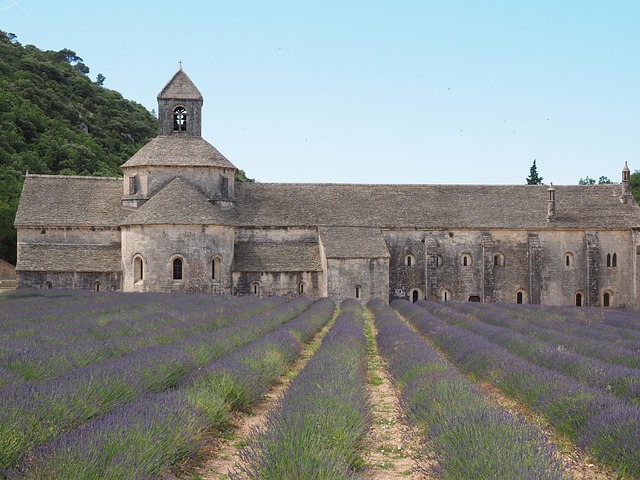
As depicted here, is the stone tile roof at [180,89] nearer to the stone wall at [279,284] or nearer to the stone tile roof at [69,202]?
the stone tile roof at [69,202]

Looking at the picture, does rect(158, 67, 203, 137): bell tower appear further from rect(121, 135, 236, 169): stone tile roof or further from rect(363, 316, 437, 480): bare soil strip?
rect(363, 316, 437, 480): bare soil strip

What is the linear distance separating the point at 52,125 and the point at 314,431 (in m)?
75.7

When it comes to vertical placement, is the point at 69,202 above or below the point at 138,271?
above

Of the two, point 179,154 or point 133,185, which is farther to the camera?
point 179,154

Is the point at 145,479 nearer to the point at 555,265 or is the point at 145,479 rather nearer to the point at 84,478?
the point at 84,478

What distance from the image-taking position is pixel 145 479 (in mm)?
5684

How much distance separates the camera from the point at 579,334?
1856 centimetres

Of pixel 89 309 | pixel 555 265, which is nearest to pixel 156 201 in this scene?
pixel 89 309

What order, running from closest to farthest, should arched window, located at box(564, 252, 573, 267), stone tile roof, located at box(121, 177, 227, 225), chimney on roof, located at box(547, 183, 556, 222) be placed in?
A: stone tile roof, located at box(121, 177, 227, 225), arched window, located at box(564, 252, 573, 267), chimney on roof, located at box(547, 183, 556, 222)

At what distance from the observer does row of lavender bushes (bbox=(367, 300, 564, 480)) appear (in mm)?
5594

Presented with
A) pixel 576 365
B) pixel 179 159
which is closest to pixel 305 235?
pixel 179 159

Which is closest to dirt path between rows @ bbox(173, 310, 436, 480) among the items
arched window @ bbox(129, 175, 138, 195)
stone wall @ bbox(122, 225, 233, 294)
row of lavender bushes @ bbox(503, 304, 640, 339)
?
row of lavender bushes @ bbox(503, 304, 640, 339)

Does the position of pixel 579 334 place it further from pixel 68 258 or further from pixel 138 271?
pixel 68 258

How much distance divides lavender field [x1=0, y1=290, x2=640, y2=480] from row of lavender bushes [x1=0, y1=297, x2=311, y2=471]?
2cm
